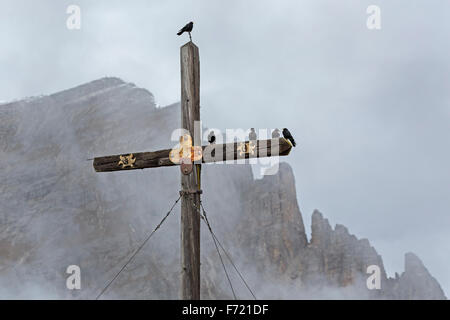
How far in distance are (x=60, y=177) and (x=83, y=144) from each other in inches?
430

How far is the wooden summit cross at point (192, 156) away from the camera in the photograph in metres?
6.37

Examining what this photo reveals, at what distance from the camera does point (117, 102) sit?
125750 mm

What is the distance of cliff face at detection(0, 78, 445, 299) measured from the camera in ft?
308

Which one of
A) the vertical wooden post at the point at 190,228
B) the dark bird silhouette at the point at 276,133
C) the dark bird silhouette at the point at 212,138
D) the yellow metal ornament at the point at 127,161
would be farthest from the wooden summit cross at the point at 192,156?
the dark bird silhouette at the point at 276,133

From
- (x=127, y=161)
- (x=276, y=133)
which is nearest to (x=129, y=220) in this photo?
(x=127, y=161)

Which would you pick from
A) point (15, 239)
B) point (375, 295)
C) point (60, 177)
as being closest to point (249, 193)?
point (375, 295)

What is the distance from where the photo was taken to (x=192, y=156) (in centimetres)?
670

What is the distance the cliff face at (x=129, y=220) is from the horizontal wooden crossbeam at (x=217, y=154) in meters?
85.0

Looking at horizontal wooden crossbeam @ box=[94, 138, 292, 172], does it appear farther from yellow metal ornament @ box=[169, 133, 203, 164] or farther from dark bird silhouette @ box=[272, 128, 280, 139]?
dark bird silhouette @ box=[272, 128, 280, 139]

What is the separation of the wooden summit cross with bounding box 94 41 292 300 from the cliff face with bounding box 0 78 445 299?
85677mm

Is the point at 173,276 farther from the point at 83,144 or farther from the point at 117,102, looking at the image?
the point at 117,102

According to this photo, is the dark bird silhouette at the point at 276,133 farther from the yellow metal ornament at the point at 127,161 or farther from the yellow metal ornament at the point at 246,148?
the yellow metal ornament at the point at 127,161
